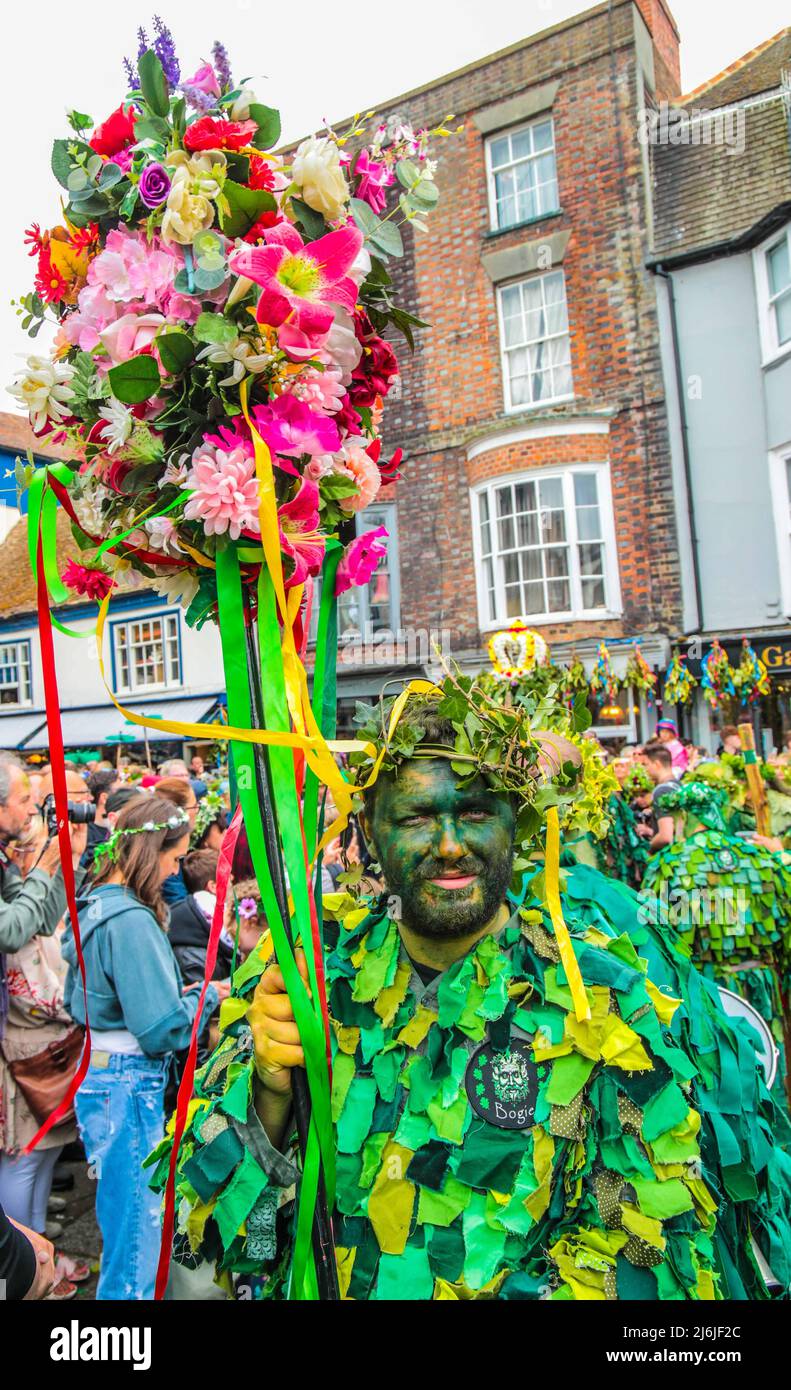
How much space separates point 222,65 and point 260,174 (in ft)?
0.81

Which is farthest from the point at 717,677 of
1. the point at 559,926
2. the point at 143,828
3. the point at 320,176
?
the point at 320,176

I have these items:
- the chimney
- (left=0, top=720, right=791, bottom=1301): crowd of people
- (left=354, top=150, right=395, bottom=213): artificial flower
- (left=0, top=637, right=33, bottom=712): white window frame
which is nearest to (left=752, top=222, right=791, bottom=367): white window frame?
the chimney

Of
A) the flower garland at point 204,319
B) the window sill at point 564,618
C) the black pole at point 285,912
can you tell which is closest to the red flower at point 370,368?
the flower garland at point 204,319

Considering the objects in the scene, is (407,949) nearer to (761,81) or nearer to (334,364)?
(334,364)

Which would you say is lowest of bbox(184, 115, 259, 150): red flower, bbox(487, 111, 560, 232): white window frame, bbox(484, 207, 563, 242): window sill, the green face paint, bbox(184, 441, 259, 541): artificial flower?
the green face paint

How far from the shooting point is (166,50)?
1385 millimetres

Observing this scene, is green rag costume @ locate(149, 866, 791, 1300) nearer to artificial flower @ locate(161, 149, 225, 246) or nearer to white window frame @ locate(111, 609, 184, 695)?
artificial flower @ locate(161, 149, 225, 246)

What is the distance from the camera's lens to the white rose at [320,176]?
51.7 inches

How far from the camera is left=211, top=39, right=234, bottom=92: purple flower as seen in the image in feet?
4.71

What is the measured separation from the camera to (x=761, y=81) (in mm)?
10914

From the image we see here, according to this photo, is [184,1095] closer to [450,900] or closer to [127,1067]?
[450,900]

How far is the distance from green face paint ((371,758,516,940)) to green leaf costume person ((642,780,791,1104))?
231cm

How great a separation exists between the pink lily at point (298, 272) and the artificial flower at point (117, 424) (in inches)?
9.9
